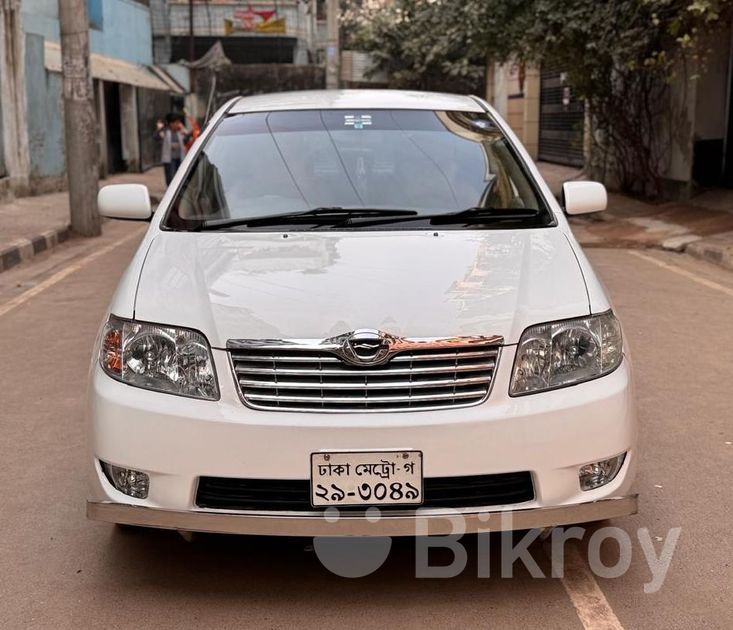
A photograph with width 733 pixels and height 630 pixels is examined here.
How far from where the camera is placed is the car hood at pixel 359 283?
2.82 metres

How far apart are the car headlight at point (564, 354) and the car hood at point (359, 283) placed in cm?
4

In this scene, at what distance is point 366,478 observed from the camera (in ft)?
8.91

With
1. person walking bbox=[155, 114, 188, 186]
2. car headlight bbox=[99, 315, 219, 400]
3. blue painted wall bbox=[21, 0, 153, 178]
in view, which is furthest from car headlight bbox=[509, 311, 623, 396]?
person walking bbox=[155, 114, 188, 186]

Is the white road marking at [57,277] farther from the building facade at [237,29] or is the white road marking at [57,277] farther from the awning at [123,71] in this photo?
the building facade at [237,29]

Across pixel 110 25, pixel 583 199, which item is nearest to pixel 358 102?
pixel 583 199

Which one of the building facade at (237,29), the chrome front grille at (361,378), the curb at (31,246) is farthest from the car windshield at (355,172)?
the building facade at (237,29)

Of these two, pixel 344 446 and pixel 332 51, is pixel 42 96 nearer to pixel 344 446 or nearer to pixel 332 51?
pixel 332 51

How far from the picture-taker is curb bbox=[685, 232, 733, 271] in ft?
32.2

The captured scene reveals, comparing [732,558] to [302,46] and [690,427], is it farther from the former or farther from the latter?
[302,46]

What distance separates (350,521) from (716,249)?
8.46 meters

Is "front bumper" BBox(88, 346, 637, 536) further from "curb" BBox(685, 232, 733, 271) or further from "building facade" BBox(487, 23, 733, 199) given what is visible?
"building facade" BBox(487, 23, 733, 199)

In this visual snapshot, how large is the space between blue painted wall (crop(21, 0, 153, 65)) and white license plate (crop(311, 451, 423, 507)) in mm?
15974

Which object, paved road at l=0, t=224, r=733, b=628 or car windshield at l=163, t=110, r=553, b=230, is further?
car windshield at l=163, t=110, r=553, b=230

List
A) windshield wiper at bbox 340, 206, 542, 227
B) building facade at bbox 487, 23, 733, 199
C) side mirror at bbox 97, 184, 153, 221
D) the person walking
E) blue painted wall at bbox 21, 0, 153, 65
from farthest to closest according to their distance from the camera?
the person walking → blue painted wall at bbox 21, 0, 153, 65 → building facade at bbox 487, 23, 733, 199 → side mirror at bbox 97, 184, 153, 221 → windshield wiper at bbox 340, 206, 542, 227
